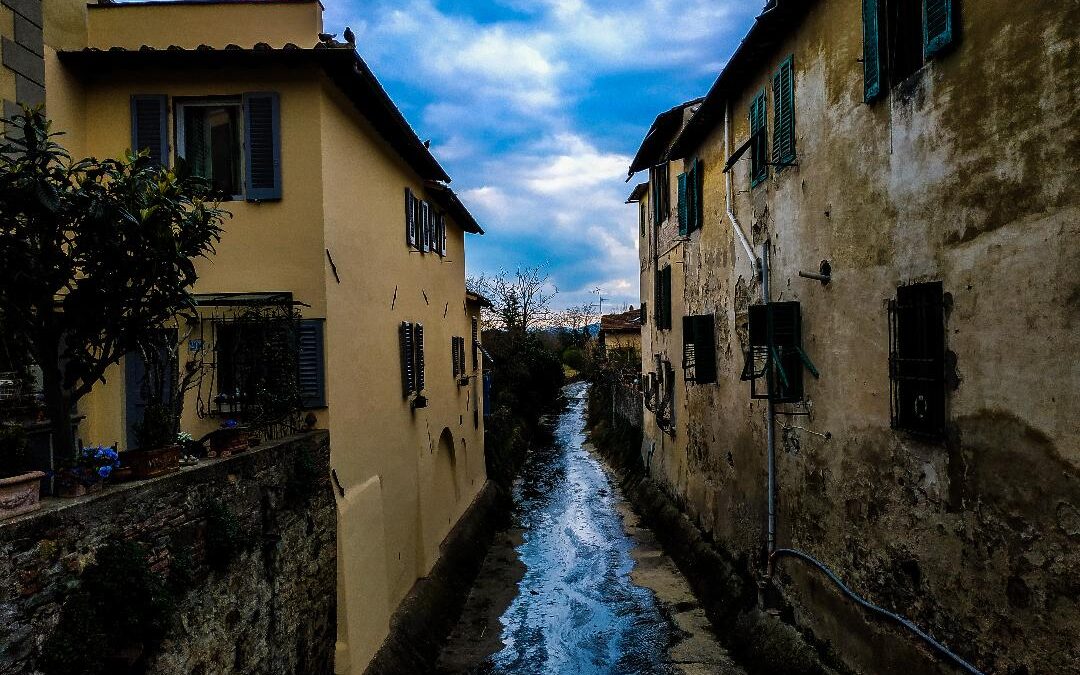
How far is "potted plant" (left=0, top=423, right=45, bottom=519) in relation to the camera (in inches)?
157

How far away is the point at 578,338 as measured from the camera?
76625mm

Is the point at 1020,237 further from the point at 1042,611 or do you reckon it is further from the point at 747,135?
the point at 747,135

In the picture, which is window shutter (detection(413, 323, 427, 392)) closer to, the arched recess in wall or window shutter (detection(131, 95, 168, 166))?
the arched recess in wall

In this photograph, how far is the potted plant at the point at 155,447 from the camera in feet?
17.2

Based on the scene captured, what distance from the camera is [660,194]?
18734mm

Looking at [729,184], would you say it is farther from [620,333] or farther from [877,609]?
[620,333]

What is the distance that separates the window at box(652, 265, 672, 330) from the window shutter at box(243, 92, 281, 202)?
11.4 meters

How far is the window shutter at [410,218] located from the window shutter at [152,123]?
190 inches

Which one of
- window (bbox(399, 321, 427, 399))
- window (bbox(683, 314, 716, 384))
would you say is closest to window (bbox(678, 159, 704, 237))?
window (bbox(683, 314, 716, 384))

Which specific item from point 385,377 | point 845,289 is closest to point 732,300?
point 845,289

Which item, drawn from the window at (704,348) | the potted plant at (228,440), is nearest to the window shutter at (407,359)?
the potted plant at (228,440)

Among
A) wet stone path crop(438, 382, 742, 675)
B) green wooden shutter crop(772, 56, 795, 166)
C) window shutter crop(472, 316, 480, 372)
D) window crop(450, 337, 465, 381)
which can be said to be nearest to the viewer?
Answer: green wooden shutter crop(772, 56, 795, 166)

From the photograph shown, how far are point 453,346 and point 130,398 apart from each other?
9926 mm

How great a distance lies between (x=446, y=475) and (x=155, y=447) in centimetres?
1108
